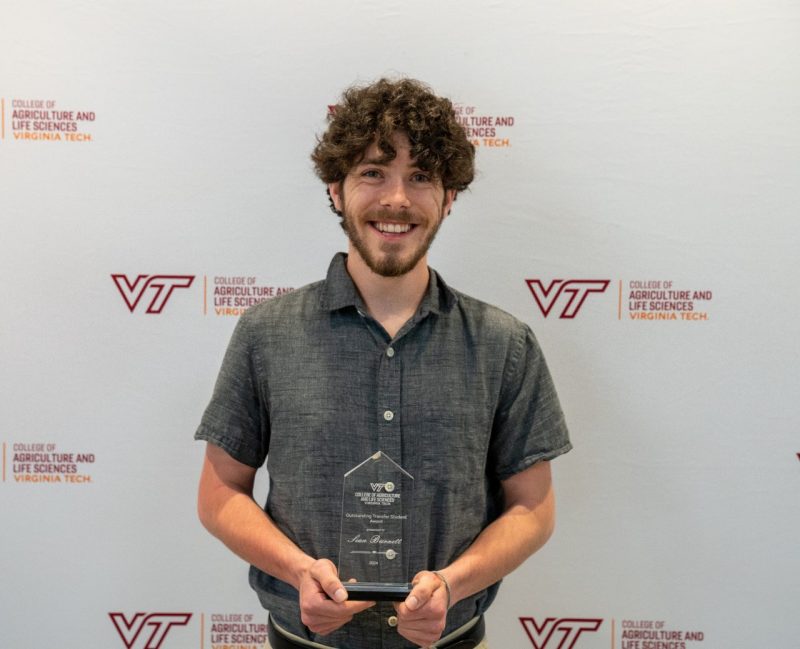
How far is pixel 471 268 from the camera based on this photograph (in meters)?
1.98

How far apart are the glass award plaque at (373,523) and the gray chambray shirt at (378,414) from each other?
128 millimetres

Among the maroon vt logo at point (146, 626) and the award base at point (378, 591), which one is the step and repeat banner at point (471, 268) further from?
the award base at point (378, 591)

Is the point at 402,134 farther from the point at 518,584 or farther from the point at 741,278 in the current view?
the point at 518,584

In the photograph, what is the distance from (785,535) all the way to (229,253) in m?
1.56

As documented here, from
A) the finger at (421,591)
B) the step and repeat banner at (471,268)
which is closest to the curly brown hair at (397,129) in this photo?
the step and repeat banner at (471,268)

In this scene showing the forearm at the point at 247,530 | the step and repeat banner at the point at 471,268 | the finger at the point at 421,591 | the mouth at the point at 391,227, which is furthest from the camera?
the step and repeat banner at the point at 471,268

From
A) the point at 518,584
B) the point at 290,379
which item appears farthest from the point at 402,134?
the point at 518,584

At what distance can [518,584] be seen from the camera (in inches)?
79.2

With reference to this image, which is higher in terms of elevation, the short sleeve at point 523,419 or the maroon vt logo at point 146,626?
the short sleeve at point 523,419

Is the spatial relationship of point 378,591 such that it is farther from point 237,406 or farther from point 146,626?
point 146,626

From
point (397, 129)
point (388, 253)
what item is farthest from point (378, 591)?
point (397, 129)

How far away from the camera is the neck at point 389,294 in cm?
145

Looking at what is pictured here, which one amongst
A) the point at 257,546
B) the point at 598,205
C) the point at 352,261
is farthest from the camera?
the point at 598,205

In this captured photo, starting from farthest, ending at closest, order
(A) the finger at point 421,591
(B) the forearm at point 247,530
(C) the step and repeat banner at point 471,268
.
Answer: (C) the step and repeat banner at point 471,268, (B) the forearm at point 247,530, (A) the finger at point 421,591
